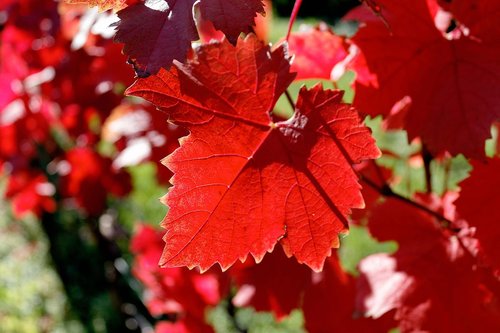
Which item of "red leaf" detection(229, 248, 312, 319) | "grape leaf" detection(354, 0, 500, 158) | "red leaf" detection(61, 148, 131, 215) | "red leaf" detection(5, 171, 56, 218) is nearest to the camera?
"grape leaf" detection(354, 0, 500, 158)

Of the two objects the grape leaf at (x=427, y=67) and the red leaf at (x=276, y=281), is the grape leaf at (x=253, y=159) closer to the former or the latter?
the grape leaf at (x=427, y=67)

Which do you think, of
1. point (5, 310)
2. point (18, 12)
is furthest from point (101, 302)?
point (18, 12)

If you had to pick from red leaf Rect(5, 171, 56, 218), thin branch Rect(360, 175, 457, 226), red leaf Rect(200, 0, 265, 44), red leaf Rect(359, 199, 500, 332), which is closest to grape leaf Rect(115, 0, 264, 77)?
red leaf Rect(200, 0, 265, 44)

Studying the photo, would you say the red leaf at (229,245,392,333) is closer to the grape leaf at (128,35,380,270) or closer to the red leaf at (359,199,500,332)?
the red leaf at (359,199,500,332)

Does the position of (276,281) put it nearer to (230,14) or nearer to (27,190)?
(230,14)

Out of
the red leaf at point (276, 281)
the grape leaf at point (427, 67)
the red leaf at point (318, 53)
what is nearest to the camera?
the grape leaf at point (427, 67)

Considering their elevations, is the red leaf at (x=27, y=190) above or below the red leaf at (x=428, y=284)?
below

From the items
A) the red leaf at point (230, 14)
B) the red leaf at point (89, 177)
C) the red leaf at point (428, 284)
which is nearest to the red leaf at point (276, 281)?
the red leaf at point (428, 284)
